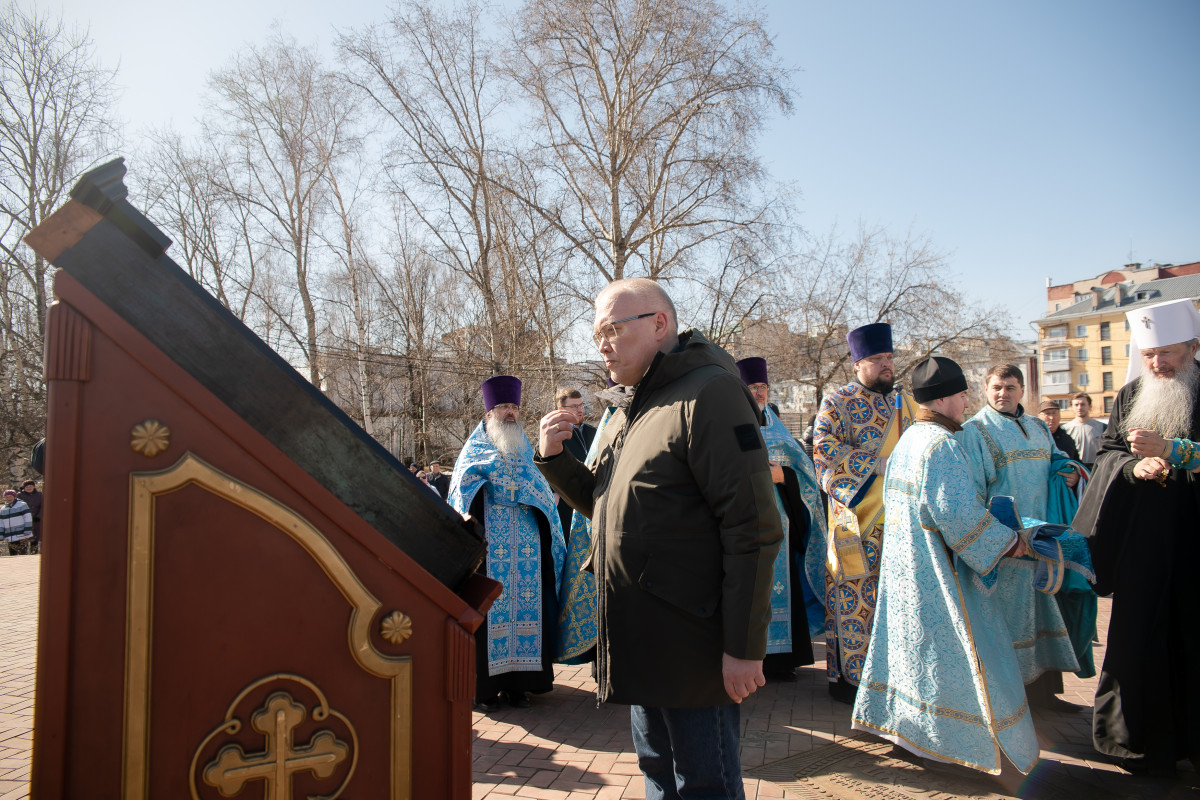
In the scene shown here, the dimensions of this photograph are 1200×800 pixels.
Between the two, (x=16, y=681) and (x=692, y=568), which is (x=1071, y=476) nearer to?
(x=692, y=568)

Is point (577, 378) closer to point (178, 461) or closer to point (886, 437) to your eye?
point (886, 437)

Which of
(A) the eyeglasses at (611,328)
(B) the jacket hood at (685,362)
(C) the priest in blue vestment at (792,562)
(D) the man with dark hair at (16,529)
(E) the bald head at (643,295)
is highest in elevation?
(E) the bald head at (643,295)

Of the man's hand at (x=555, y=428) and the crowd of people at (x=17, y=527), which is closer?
the man's hand at (x=555, y=428)

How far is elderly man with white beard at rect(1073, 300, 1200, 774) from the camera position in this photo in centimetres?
340

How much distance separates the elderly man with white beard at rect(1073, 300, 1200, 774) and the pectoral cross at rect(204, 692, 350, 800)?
11.5ft

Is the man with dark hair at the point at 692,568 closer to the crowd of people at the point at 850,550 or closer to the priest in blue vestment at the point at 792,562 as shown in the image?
the crowd of people at the point at 850,550

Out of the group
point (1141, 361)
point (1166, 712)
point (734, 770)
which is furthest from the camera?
point (1141, 361)

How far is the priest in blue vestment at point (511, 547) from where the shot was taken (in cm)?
488

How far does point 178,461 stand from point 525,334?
18.8 m

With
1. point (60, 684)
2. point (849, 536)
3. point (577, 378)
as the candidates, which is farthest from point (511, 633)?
point (577, 378)

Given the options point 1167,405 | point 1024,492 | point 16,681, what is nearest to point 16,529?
point 16,681

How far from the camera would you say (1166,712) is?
3.41m

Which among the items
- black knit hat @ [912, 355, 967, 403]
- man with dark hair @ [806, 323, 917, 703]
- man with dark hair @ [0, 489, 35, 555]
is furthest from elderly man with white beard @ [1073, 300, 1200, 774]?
man with dark hair @ [0, 489, 35, 555]

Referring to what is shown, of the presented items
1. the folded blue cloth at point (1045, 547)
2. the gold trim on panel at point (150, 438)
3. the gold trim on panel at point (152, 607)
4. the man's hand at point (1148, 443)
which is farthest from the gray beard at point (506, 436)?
the gold trim on panel at point (150, 438)
